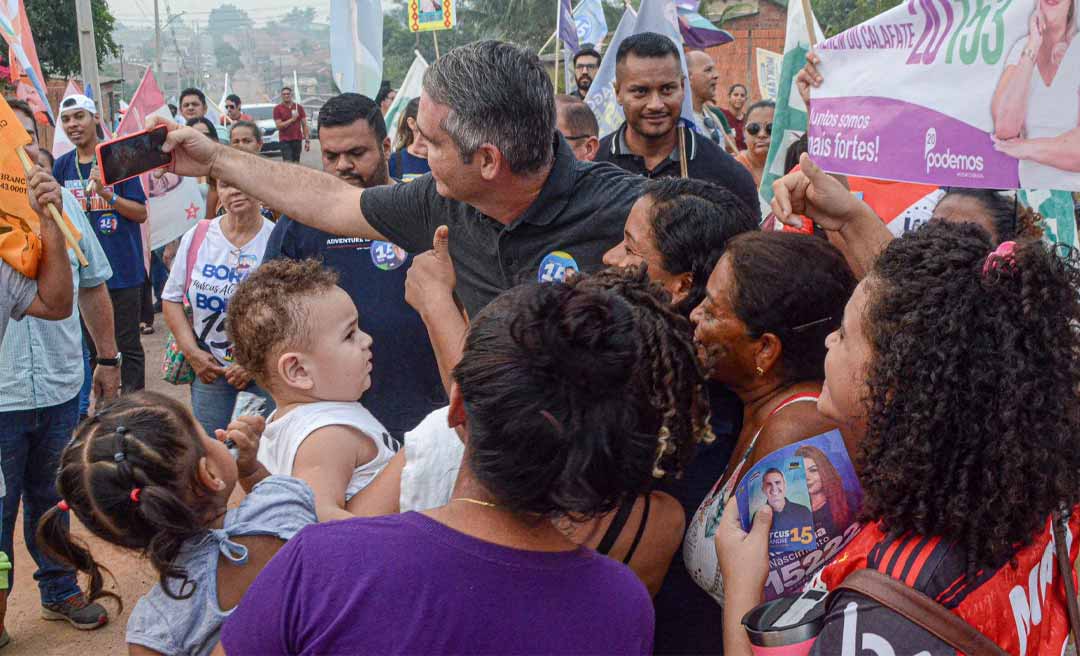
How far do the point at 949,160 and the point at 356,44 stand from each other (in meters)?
5.80

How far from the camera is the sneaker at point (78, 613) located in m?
4.40

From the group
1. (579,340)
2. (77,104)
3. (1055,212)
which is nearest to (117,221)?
(77,104)

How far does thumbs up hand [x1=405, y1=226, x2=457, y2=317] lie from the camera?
2.52 metres

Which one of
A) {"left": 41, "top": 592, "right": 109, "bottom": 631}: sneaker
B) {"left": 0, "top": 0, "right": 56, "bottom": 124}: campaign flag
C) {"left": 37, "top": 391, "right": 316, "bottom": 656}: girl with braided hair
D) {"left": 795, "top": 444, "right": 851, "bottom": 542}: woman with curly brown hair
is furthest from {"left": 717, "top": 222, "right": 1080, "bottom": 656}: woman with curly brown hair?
{"left": 0, "top": 0, "right": 56, "bottom": 124}: campaign flag

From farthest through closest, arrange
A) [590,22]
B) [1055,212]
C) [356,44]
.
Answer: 1. [590,22]
2. [356,44]
3. [1055,212]

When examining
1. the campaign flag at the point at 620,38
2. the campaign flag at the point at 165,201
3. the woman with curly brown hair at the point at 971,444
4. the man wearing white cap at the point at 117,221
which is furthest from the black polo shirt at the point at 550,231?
the campaign flag at the point at 165,201

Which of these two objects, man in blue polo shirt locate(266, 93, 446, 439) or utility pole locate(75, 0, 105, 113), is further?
utility pole locate(75, 0, 105, 113)

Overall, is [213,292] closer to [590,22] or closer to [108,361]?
[108,361]

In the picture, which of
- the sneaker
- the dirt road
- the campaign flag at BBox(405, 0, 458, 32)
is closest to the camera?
the dirt road

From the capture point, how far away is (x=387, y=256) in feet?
12.9

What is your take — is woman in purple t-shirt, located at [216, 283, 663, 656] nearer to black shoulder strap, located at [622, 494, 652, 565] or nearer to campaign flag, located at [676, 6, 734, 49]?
black shoulder strap, located at [622, 494, 652, 565]

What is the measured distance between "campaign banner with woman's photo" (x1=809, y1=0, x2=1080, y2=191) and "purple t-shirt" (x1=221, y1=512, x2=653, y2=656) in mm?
2032

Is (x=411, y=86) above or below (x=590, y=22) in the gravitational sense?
below

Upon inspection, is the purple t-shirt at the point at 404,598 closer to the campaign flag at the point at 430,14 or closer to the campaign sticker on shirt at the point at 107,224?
the campaign sticker on shirt at the point at 107,224
